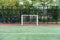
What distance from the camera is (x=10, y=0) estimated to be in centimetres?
1895

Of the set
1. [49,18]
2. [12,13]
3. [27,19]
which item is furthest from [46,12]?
[12,13]

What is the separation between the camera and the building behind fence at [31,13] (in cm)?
1772


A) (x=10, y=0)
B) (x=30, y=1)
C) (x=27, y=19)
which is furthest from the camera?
(x=30, y=1)

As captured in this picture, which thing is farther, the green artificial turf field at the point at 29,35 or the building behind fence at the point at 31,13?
the building behind fence at the point at 31,13

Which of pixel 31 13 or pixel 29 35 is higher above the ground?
pixel 31 13

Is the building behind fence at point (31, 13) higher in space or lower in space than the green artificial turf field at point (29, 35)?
higher

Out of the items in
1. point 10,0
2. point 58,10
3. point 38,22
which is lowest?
point 38,22

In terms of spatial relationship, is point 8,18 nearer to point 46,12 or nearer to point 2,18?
point 2,18

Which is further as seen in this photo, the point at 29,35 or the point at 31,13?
the point at 31,13

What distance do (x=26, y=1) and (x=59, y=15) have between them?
14.4ft

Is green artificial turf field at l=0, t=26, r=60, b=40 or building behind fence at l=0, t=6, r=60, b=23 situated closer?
green artificial turf field at l=0, t=26, r=60, b=40

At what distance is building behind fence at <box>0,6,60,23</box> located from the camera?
58.1 ft

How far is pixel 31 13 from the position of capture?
17875 millimetres

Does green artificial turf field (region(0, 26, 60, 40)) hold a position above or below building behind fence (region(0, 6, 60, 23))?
below
